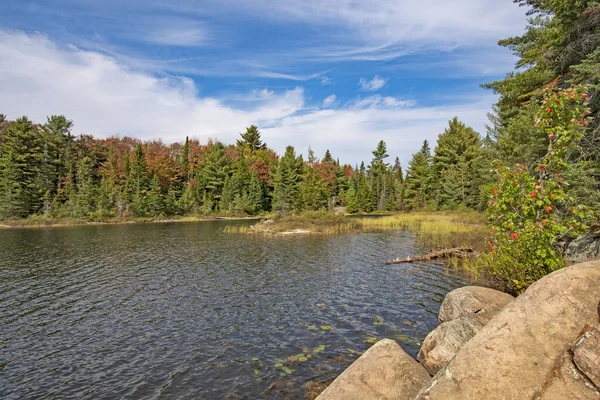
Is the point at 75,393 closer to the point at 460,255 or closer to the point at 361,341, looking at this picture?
the point at 361,341

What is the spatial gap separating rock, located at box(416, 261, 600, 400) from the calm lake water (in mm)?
4757

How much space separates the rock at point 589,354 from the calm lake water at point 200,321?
597 cm

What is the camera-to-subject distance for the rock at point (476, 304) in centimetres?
859

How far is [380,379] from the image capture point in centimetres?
637

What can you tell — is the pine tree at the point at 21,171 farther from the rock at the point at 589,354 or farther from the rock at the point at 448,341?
the rock at the point at 589,354

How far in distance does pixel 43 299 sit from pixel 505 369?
1959cm

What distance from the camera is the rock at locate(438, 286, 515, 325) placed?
859 centimetres

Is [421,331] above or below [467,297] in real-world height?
below

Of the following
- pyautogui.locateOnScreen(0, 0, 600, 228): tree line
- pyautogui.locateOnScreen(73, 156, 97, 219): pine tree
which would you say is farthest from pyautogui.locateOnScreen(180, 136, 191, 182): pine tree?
pyautogui.locateOnScreen(73, 156, 97, 219): pine tree

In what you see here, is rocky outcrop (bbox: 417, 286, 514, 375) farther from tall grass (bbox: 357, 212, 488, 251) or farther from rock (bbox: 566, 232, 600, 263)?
tall grass (bbox: 357, 212, 488, 251)

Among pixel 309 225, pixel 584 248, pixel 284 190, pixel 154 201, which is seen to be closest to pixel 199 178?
pixel 154 201

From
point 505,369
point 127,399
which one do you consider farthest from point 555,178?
point 127,399

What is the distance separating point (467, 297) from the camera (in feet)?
30.1

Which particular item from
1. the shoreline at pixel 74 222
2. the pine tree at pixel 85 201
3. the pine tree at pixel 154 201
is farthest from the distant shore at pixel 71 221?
the pine tree at pixel 154 201
